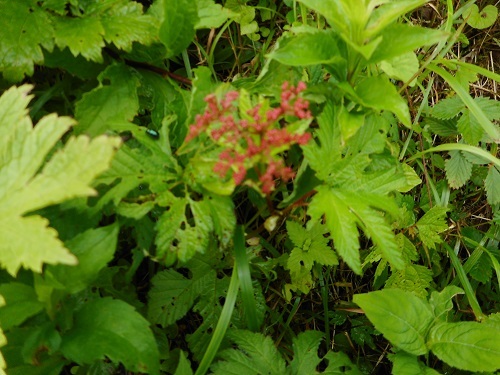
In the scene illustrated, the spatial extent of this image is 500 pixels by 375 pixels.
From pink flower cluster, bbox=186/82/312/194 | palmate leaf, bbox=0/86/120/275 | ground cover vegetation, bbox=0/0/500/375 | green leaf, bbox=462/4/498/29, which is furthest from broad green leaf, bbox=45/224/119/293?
green leaf, bbox=462/4/498/29

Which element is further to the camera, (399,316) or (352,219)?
(399,316)

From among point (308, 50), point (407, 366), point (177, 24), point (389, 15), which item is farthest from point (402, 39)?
point (407, 366)

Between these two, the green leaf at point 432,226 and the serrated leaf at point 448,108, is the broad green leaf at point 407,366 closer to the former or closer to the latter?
the green leaf at point 432,226

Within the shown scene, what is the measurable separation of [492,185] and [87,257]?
1.67m

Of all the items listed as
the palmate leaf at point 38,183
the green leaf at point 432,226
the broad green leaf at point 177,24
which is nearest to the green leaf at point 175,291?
the palmate leaf at point 38,183

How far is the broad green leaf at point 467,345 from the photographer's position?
1.59m

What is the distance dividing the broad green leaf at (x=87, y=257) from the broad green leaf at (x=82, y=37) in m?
0.53

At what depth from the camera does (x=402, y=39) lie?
1.44 meters

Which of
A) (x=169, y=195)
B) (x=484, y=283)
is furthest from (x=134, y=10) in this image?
(x=484, y=283)

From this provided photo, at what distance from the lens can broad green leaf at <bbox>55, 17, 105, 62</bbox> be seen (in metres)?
1.47

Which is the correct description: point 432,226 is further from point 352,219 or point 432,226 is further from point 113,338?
point 113,338

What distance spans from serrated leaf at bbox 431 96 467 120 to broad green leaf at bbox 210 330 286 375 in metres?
1.19

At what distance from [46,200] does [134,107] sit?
2.01ft

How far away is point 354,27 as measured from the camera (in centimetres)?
144
